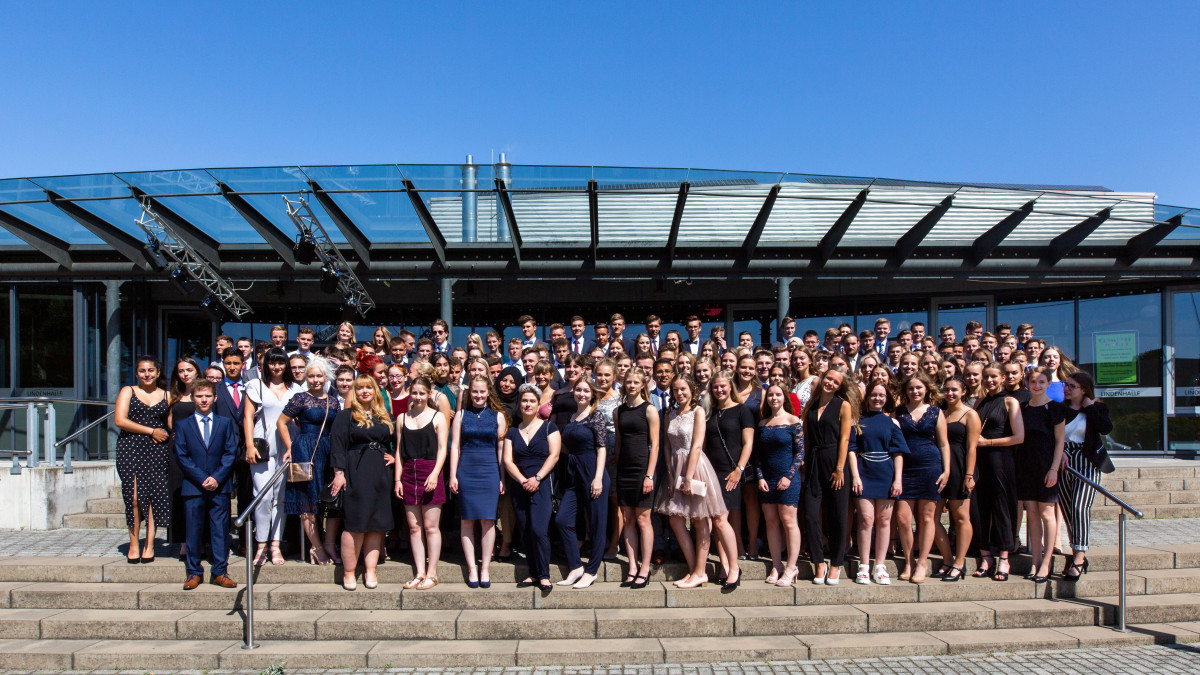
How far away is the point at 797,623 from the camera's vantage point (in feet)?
17.3

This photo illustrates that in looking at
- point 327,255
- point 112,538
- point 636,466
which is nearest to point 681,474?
point 636,466

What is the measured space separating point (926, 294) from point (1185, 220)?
12.6 ft

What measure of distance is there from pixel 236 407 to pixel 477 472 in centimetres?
237

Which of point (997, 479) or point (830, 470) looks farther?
point (997, 479)

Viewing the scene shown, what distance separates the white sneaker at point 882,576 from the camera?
5684 mm

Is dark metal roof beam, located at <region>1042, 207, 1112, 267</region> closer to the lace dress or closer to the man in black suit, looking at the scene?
the lace dress

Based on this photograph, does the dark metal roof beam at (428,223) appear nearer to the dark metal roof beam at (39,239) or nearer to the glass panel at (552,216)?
the glass panel at (552,216)

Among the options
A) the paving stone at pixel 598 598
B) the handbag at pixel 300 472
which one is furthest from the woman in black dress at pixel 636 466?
the handbag at pixel 300 472

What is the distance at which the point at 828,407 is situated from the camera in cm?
577

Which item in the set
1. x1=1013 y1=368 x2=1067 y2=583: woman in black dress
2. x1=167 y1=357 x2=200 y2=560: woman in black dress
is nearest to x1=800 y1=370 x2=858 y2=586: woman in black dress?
x1=1013 y1=368 x2=1067 y2=583: woman in black dress

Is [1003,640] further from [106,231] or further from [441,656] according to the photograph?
[106,231]

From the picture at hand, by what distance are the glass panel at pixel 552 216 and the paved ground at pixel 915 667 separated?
6.21 metres

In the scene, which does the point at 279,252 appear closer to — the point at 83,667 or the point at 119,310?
the point at 119,310

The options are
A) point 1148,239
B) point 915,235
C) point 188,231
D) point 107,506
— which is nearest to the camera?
point 107,506
